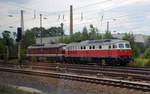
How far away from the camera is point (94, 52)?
28156mm

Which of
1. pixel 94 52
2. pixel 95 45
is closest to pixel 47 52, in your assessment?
pixel 94 52

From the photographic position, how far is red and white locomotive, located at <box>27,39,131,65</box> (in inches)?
998

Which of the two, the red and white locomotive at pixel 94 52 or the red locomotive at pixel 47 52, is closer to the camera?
the red and white locomotive at pixel 94 52

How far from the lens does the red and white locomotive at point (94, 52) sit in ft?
83.2

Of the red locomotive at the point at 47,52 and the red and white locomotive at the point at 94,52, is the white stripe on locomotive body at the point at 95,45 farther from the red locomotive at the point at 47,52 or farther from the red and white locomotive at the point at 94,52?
the red locomotive at the point at 47,52

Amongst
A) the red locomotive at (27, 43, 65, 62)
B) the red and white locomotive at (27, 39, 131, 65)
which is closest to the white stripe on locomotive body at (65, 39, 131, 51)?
the red and white locomotive at (27, 39, 131, 65)

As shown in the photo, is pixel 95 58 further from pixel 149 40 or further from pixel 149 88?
pixel 149 40

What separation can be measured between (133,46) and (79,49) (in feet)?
28.8

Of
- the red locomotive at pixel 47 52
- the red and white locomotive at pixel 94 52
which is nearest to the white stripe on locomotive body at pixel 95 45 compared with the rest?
the red and white locomotive at pixel 94 52

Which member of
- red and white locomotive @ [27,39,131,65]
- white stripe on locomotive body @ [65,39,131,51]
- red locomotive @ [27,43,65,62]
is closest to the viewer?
red and white locomotive @ [27,39,131,65]

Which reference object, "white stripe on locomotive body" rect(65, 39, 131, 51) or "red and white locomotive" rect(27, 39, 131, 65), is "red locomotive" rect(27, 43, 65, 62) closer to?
"red and white locomotive" rect(27, 39, 131, 65)

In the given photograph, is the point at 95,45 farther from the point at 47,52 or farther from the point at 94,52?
the point at 47,52

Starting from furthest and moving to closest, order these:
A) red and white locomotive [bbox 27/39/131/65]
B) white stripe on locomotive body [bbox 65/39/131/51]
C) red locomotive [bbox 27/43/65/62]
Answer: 1. red locomotive [bbox 27/43/65/62]
2. white stripe on locomotive body [bbox 65/39/131/51]
3. red and white locomotive [bbox 27/39/131/65]

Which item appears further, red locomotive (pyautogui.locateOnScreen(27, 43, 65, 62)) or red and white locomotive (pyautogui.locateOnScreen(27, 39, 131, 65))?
red locomotive (pyautogui.locateOnScreen(27, 43, 65, 62))
